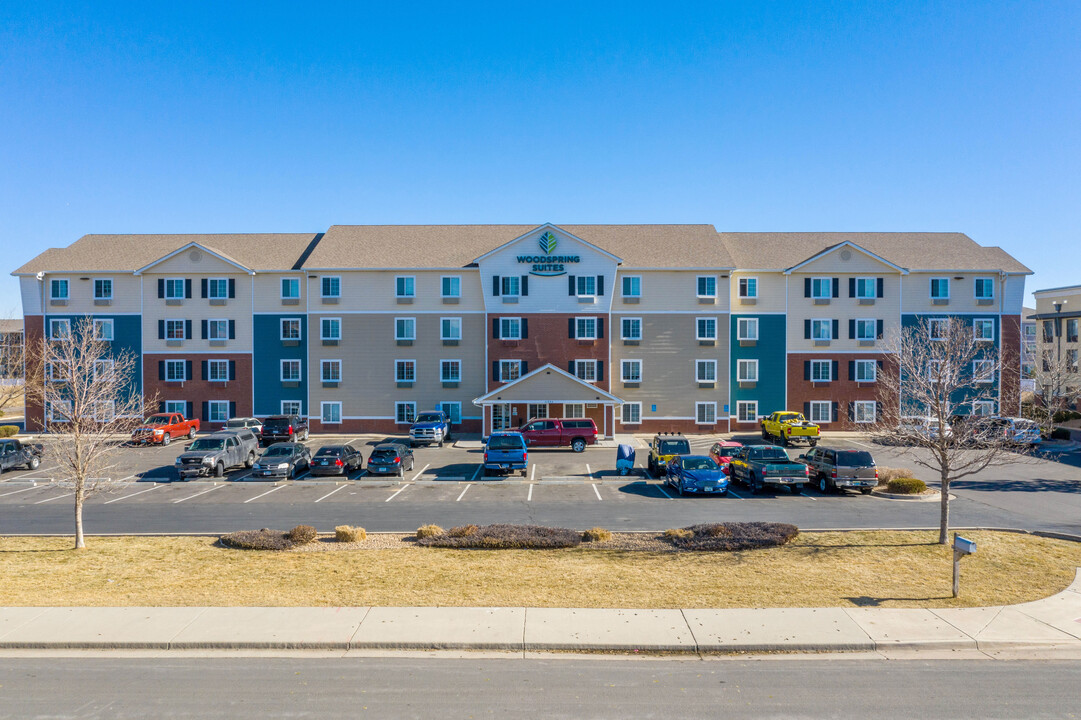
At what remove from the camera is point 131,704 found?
9.23m

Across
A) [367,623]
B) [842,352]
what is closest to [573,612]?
[367,623]

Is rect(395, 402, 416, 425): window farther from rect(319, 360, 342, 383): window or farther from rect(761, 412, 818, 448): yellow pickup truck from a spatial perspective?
rect(761, 412, 818, 448): yellow pickup truck

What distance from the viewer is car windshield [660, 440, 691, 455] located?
30208 mm

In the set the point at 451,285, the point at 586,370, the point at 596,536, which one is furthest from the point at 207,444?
the point at 586,370

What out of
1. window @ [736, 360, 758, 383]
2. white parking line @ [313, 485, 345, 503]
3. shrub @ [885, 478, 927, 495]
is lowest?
white parking line @ [313, 485, 345, 503]

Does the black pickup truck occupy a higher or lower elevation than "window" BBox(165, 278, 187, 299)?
lower

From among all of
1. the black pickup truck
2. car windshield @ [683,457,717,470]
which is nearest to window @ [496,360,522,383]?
car windshield @ [683,457,717,470]

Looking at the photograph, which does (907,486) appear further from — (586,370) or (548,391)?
(586,370)

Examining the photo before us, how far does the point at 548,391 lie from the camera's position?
4347 cm

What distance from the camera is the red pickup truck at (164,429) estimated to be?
→ 131 ft

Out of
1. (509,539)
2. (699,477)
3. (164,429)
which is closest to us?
(509,539)

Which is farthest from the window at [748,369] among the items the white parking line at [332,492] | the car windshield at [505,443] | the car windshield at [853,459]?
the white parking line at [332,492]

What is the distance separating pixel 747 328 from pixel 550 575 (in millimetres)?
35951

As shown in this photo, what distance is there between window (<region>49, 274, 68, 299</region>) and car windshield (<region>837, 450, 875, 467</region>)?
170ft
